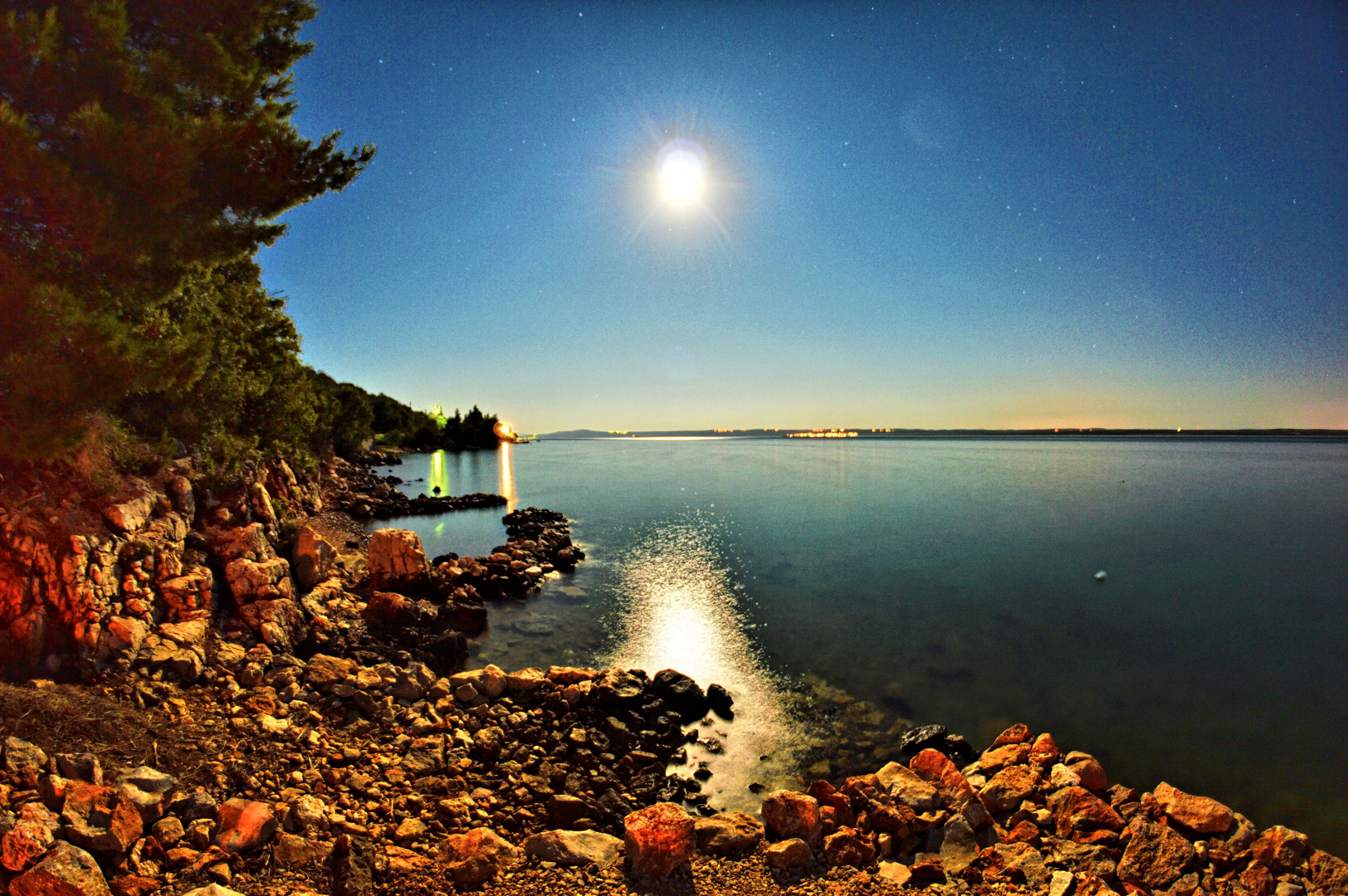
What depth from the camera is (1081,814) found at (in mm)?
7141

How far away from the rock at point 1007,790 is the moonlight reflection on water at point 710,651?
9.84 feet

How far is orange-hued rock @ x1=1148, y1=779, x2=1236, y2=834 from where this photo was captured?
6949 millimetres

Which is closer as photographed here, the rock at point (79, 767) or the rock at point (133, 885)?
the rock at point (133, 885)

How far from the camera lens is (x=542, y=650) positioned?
44.7ft

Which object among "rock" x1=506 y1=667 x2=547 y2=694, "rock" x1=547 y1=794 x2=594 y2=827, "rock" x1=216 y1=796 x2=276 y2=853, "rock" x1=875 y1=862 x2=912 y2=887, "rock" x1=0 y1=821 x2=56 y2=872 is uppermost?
"rock" x1=0 y1=821 x2=56 y2=872

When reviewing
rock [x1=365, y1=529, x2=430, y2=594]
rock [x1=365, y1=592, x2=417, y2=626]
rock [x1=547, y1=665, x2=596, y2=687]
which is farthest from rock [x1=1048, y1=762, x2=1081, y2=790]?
rock [x1=365, y1=529, x2=430, y2=594]

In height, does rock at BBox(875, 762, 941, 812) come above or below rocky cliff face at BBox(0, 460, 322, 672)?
below

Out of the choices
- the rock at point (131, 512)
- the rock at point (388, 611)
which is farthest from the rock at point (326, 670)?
the rock at point (131, 512)

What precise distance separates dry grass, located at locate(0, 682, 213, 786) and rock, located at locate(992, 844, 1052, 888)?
9.39m

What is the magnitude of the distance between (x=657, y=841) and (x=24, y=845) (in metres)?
5.26

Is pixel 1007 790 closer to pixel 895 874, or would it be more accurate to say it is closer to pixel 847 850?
pixel 895 874

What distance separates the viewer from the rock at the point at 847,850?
20.2ft

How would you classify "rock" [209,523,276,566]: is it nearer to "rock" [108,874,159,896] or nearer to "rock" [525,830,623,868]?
"rock" [108,874,159,896]

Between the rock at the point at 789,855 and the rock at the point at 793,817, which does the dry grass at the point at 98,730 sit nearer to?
the rock at the point at 789,855
